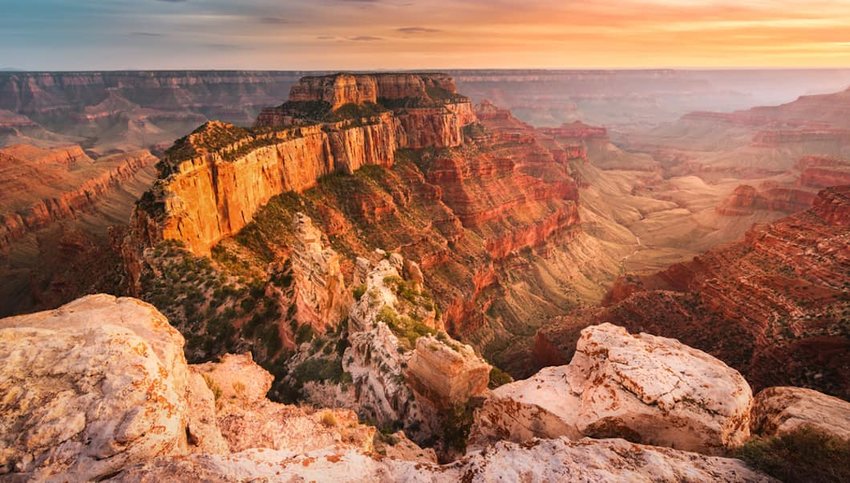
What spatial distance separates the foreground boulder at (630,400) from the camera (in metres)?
14.1

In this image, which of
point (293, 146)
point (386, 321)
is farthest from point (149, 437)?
point (293, 146)

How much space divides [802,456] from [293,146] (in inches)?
2295

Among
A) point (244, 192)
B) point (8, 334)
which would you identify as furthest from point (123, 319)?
point (244, 192)

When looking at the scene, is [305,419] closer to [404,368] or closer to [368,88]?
[404,368]

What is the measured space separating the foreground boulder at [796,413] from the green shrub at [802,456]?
850mm

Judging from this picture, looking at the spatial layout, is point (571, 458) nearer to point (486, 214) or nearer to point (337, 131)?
point (337, 131)

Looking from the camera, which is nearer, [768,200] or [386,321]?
[386,321]

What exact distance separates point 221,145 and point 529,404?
140 feet

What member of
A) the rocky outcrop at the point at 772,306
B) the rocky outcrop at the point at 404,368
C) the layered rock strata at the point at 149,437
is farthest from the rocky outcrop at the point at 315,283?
the rocky outcrop at the point at 772,306

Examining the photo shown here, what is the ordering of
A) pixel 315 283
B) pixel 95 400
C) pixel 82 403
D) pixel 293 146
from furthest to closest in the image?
pixel 293 146, pixel 315 283, pixel 95 400, pixel 82 403

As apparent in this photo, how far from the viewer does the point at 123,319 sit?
1413 centimetres

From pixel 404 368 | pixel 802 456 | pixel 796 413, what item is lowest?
pixel 404 368

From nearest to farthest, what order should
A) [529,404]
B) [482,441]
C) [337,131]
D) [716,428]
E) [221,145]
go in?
[716,428], [529,404], [482,441], [221,145], [337,131]

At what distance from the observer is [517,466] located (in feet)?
38.4
